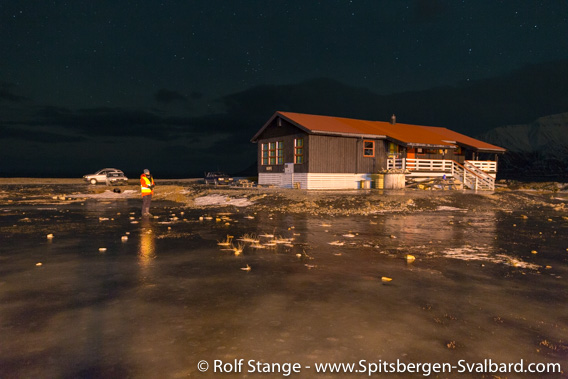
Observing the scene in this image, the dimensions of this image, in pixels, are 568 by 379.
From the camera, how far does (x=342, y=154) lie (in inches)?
1177

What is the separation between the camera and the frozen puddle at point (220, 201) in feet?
67.9

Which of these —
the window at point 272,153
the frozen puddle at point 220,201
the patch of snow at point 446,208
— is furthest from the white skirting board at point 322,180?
the patch of snow at point 446,208

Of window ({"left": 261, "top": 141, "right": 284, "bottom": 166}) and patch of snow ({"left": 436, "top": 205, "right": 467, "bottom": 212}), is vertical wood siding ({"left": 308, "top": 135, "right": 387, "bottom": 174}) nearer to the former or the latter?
window ({"left": 261, "top": 141, "right": 284, "bottom": 166})

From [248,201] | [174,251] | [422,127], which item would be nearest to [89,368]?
[174,251]

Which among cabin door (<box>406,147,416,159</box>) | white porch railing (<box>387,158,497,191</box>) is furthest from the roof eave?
cabin door (<box>406,147,416,159</box>)

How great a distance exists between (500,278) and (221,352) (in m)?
5.40

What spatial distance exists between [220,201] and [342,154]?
1226 centimetres

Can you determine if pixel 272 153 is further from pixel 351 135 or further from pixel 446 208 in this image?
pixel 446 208

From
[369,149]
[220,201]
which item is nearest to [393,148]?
[369,149]

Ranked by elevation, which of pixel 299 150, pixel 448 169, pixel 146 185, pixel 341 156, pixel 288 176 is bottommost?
pixel 146 185

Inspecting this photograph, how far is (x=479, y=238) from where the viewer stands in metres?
10.6

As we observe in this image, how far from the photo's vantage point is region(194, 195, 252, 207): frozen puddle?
2071 cm

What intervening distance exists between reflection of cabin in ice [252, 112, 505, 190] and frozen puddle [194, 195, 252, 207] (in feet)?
26.6

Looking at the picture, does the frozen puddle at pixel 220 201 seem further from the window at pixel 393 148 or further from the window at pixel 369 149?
the window at pixel 393 148
